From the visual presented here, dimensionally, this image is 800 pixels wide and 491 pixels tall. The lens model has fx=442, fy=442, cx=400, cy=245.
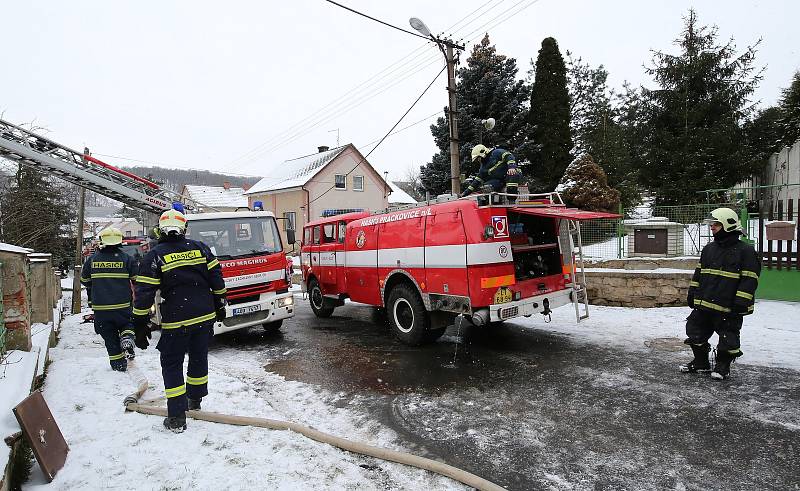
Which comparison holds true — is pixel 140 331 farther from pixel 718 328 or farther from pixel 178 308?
pixel 718 328

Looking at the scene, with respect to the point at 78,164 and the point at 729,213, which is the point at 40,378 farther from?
the point at 78,164

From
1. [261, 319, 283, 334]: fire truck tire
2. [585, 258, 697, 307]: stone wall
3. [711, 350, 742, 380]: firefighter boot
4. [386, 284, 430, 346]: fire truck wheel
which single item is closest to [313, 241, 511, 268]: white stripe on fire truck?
[386, 284, 430, 346]: fire truck wheel

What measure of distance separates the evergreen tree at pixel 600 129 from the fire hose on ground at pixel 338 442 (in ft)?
72.1

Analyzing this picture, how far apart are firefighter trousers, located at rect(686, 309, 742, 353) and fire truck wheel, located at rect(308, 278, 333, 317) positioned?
6.81 m

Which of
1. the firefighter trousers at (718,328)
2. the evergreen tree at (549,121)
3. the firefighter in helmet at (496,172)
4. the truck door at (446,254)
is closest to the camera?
the firefighter trousers at (718,328)

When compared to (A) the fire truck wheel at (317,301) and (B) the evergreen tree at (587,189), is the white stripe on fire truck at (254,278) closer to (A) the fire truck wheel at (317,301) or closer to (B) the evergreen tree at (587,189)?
(A) the fire truck wheel at (317,301)

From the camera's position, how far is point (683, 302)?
836 centimetres

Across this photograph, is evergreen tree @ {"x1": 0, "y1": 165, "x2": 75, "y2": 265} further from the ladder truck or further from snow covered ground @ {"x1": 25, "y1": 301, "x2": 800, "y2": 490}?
snow covered ground @ {"x1": 25, "y1": 301, "x2": 800, "y2": 490}

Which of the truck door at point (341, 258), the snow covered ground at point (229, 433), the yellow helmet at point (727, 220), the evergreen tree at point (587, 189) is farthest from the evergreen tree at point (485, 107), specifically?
the yellow helmet at point (727, 220)

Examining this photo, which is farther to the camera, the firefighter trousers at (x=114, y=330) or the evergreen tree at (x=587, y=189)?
the evergreen tree at (x=587, y=189)

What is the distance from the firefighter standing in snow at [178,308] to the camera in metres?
3.77

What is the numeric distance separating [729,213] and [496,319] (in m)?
2.89

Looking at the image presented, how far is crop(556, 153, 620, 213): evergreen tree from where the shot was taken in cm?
1852

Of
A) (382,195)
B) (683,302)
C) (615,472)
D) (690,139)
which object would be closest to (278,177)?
(382,195)
